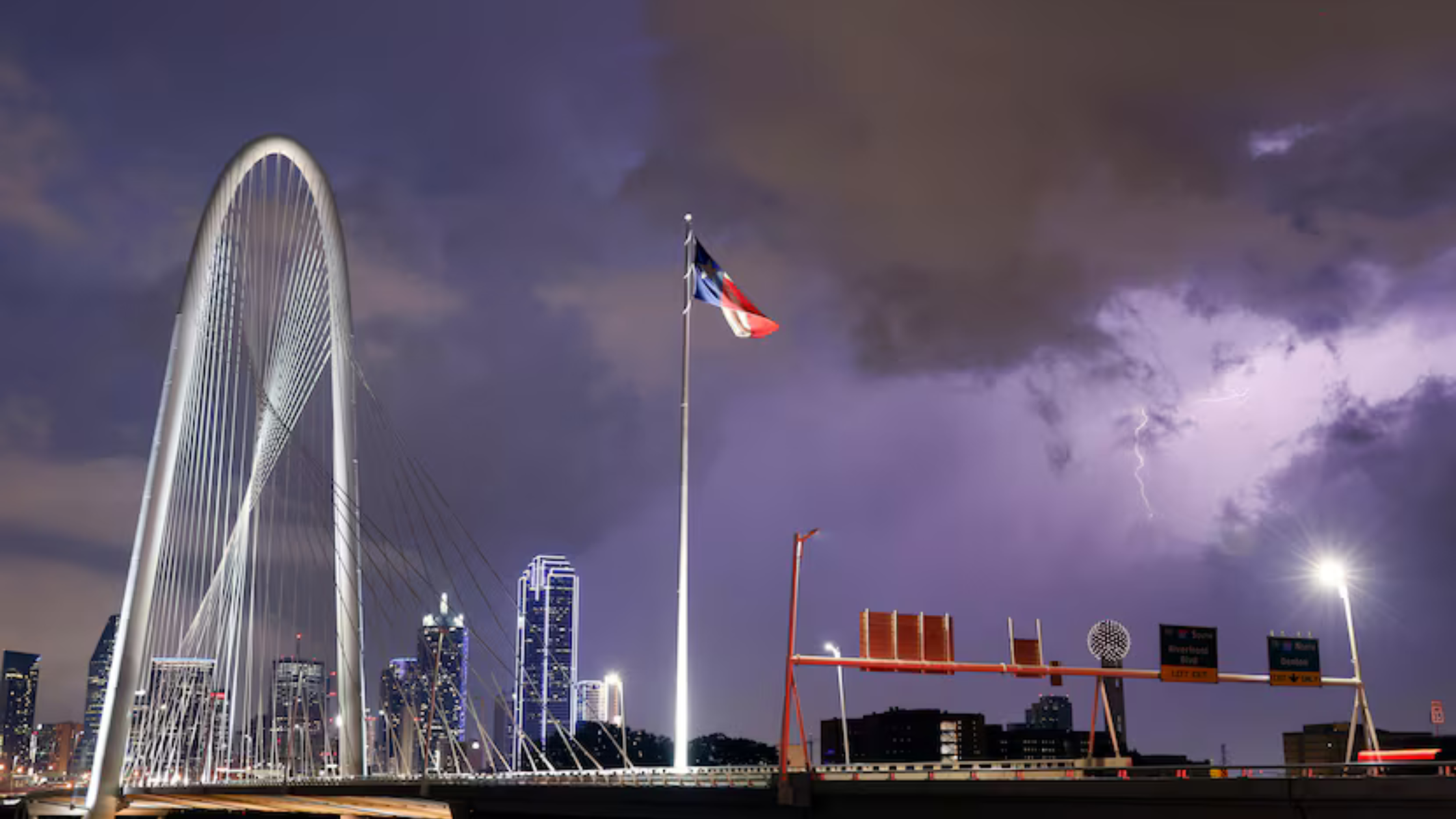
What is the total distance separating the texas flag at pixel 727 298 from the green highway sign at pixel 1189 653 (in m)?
17.0

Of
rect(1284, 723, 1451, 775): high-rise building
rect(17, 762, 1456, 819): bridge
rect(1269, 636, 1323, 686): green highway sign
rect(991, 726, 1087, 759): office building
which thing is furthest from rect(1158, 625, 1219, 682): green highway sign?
rect(991, 726, 1087, 759): office building

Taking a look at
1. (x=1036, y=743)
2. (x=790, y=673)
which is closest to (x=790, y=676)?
(x=790, y=673)

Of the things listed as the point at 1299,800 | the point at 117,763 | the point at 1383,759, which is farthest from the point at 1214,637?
the point at 117,763

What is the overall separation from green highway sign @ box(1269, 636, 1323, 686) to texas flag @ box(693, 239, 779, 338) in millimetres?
20215

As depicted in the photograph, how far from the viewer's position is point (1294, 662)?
4562 centimetres

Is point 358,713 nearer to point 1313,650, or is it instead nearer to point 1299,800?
point 1313,650

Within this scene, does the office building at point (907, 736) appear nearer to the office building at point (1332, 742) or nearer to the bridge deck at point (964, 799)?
the office building at point (1332, 742)

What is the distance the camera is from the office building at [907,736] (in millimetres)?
139625

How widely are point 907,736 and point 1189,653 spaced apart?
11023 centimetres

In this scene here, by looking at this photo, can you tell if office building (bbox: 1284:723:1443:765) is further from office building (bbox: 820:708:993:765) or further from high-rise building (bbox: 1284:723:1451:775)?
office building (bbox: 820:708:993:765)

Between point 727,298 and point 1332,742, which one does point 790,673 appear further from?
point 1332,742

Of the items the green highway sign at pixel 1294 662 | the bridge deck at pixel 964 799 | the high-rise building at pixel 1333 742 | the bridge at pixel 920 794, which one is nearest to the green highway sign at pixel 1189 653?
the green highway sign at pixel 1294 662

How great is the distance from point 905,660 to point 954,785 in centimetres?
1137

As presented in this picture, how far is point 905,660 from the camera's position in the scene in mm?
40562
